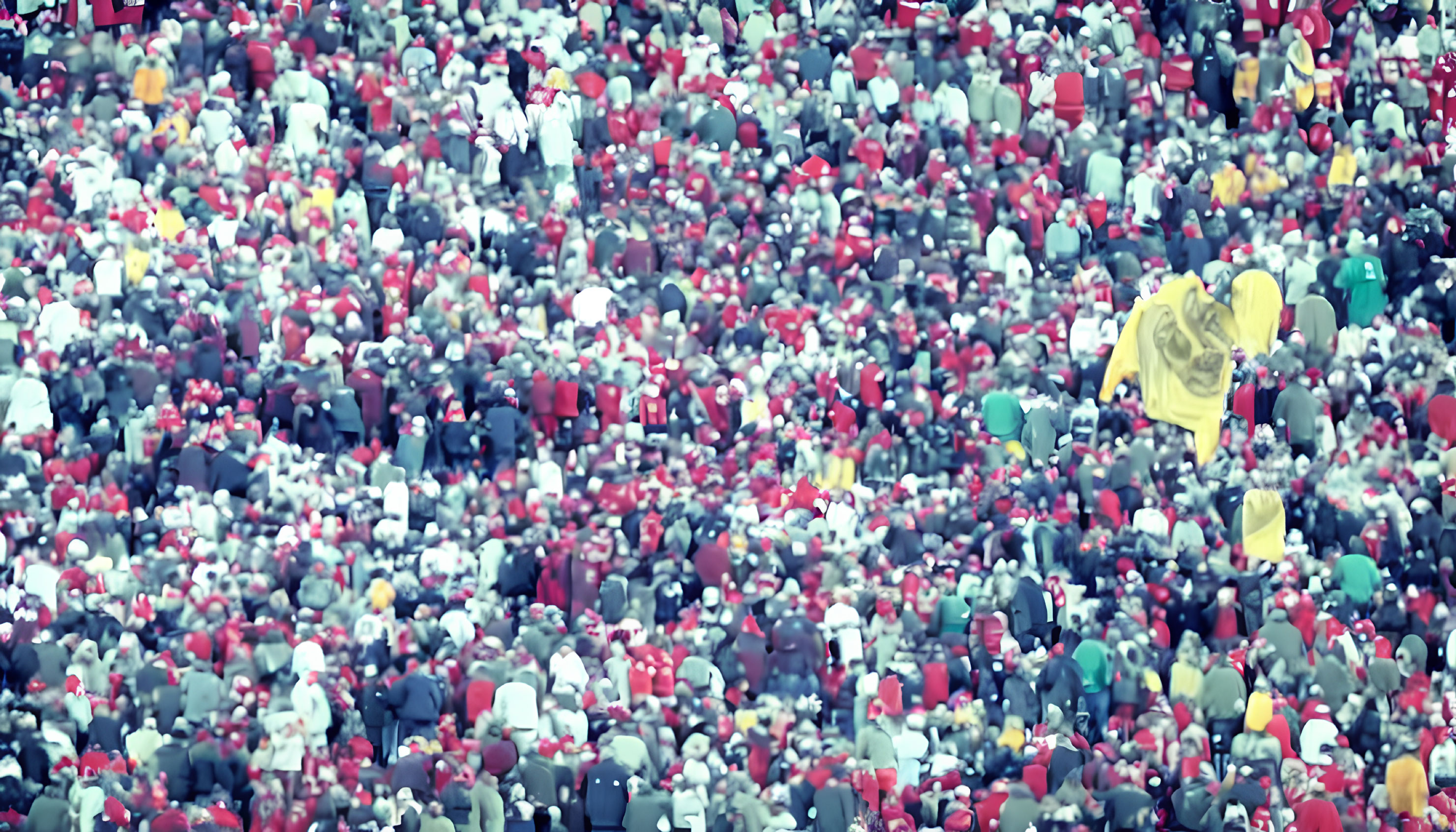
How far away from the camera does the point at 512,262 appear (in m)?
8.30

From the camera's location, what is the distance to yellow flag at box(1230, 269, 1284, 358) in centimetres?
847

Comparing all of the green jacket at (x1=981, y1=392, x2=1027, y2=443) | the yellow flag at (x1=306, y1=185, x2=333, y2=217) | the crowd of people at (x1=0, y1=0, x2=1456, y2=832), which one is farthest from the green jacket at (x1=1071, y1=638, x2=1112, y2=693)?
the yellow flag at (x1=306, y1=185, x2=333, y2=217)

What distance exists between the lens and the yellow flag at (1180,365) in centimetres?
834

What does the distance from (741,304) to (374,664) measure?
7.17 ft

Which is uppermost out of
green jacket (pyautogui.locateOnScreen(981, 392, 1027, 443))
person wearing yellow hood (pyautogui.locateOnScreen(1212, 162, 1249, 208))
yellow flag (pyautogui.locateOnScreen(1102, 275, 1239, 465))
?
person wearing yellow hood (pyautogui.locateOnScreen(1212, 162, 1249, 208))

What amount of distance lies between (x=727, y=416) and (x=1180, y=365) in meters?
1.98

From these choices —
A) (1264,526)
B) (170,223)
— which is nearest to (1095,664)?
(1264,526)

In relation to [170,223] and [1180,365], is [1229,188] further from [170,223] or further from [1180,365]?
[170,223]

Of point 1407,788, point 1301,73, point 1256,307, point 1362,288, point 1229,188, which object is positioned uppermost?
point 1301,73

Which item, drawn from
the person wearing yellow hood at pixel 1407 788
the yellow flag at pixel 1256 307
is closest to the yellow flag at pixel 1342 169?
the yellow flag at pixel 1256 307

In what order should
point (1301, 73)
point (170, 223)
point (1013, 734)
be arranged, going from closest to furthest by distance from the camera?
1. point (1013, 734)
2. point (170, 223)
3. point (1301, 73)

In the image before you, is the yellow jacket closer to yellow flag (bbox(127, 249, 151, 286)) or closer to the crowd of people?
the crowd of people

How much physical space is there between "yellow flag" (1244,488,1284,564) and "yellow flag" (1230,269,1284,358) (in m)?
0.69

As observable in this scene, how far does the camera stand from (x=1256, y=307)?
848cm
